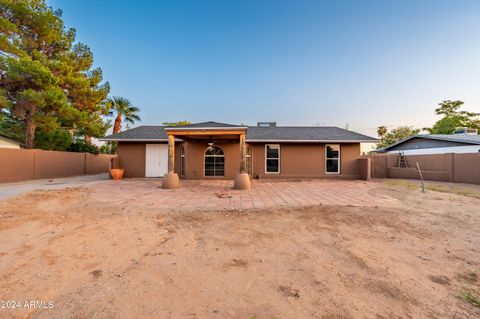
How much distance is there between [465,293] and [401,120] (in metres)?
40.2

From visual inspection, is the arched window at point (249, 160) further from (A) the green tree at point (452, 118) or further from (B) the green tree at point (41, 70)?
(A) the green tree at point (452, 118)

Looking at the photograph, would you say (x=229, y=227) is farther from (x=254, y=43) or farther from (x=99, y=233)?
(x=254, y=43)

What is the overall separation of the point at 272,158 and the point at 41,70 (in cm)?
1414

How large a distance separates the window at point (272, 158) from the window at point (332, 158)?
322cm

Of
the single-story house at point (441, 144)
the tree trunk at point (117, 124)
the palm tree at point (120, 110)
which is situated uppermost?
the palm tree at point (120, 110)

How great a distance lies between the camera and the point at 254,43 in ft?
46.4

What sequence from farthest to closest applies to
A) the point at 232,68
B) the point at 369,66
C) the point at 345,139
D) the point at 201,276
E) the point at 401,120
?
the point at 401,120 < the point at 232,68 < the point at 369,66 < the point at 345,139 < the point at 201,276

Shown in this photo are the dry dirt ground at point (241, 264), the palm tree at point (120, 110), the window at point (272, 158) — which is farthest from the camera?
the palm tree at point (120, 110)

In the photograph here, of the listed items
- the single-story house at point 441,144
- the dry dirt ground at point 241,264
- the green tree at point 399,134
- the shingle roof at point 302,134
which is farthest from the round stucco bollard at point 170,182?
the green tree at point 399,134

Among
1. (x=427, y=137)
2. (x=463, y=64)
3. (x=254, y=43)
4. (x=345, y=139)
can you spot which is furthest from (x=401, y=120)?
(x=254, y=43)

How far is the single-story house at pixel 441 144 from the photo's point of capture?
14469 millimetres

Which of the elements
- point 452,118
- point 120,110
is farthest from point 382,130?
point 120,110

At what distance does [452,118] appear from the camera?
26625mm

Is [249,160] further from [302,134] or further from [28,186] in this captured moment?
[28,186]
